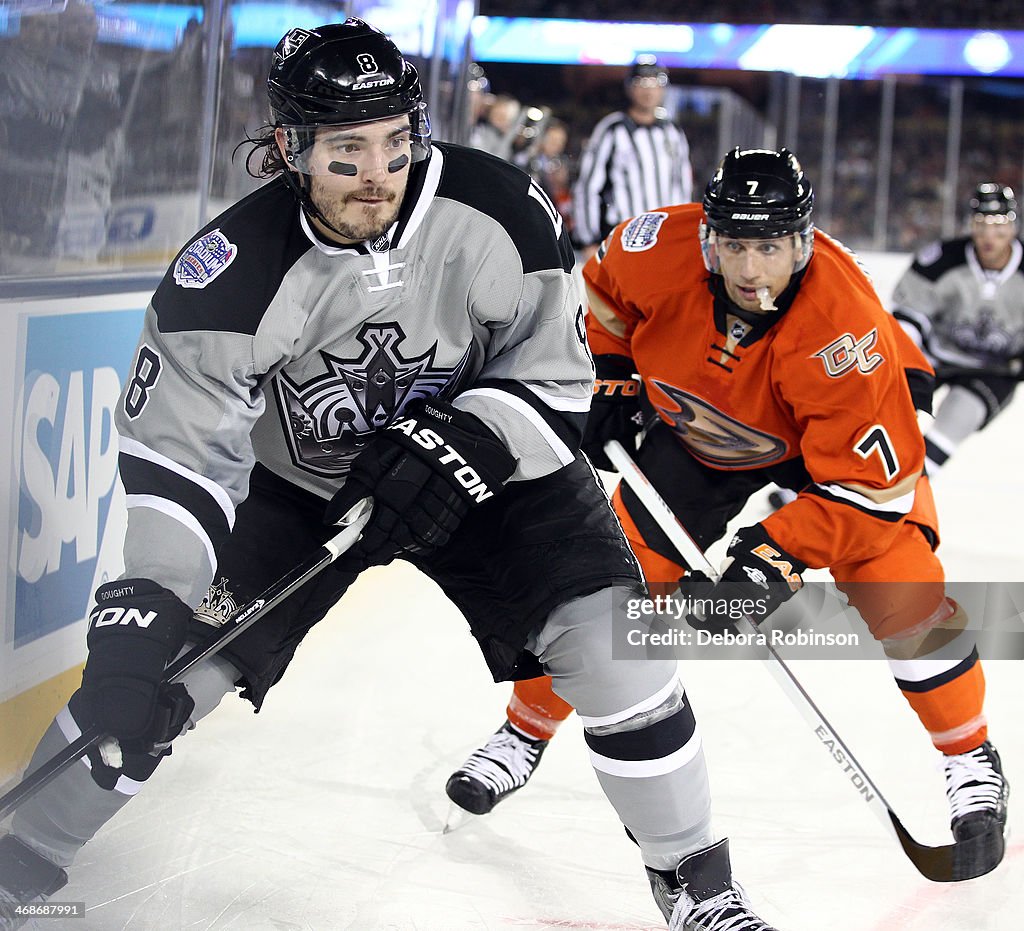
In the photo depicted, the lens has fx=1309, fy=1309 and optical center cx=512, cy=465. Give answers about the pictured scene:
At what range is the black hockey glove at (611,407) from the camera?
2.34 metres

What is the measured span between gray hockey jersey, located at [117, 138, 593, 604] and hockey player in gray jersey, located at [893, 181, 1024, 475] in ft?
8.75

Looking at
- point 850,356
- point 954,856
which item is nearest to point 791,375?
point 850,356

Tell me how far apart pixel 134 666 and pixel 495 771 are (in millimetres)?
877

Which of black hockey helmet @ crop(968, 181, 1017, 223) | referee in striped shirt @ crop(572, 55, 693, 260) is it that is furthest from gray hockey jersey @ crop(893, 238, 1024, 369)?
referee in striped shirt @ crop(572, 55, 693, 260)

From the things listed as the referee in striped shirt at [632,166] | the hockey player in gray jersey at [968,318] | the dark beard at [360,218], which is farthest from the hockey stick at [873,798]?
the referee in striped shirt at [632,166]

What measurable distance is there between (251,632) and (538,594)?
1.19 ft

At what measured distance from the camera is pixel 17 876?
62.4 inches

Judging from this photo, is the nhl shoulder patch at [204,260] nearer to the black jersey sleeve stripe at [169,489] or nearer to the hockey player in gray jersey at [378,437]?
the hockey player in gray jersey at [378,437]

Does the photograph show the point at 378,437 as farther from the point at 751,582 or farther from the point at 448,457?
the point at 751,582

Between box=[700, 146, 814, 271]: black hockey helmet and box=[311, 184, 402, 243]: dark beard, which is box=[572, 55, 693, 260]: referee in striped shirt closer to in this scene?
box=[700, 146, 814, 271]: black hockey helmet

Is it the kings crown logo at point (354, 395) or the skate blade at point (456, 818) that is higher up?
the kings crown logo at point (354, 395)

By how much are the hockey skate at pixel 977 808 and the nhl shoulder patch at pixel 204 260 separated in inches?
52.0

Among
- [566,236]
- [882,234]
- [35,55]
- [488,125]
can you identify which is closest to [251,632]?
[566,236]

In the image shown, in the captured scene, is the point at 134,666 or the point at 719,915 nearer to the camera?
the point at 134,666
